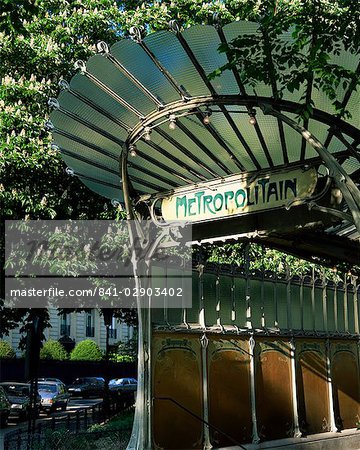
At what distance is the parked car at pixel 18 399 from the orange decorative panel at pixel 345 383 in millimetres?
15446

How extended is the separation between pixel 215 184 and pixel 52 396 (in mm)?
23775

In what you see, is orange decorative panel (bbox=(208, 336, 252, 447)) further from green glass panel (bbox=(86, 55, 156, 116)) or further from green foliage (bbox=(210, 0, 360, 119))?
green foliage (bbox=(210, 0, 360, 119))

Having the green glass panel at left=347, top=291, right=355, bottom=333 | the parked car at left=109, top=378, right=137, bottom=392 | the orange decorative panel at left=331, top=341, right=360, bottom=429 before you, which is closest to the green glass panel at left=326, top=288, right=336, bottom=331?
the orange decorative panel at left=331, top=341, right=360, bottom=429

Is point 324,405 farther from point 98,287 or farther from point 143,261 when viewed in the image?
point 98,287

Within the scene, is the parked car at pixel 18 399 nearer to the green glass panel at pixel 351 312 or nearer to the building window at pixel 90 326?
the green glass panel at pixel 351 312

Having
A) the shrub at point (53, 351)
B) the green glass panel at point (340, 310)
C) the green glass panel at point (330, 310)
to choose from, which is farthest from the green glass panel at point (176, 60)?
the shrub at point (53, 351)

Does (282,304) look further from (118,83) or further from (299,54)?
(299,54)

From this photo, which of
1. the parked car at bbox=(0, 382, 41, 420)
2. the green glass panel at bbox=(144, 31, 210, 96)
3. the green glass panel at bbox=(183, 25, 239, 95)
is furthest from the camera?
the parked car at bbox=(0, 382, 41, 420)

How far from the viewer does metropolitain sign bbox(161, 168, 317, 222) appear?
9461mm

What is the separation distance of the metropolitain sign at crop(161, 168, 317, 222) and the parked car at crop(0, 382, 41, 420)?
18.0 meters

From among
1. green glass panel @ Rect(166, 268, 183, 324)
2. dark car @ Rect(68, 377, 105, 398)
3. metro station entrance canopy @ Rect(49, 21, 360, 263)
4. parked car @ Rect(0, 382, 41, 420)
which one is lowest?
dark car @ Rect(68, 377, 105, 398)

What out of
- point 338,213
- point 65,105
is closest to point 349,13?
point 338,213

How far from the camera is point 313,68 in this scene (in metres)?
7.42

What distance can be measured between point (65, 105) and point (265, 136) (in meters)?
2.91
